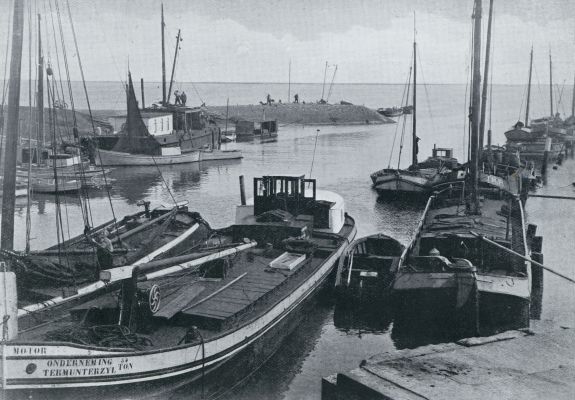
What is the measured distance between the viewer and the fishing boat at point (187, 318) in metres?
11.6

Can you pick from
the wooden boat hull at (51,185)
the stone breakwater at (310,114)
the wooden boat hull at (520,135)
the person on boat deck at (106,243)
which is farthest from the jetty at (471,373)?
the stone breakwater at (310,114)

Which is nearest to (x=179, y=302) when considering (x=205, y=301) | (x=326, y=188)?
(x=205, y=301)

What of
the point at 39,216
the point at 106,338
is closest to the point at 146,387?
the point at 106,338

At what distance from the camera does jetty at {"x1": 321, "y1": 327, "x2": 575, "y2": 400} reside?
11109 millimetres

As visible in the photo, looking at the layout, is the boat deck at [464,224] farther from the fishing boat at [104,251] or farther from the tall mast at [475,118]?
the fishing boat at [104,251]

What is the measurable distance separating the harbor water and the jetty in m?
4.19

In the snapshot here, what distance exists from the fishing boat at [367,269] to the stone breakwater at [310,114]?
9829 cm

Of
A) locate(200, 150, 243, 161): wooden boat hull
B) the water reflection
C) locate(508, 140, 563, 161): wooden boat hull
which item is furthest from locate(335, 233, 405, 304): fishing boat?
locate(508, 140, 563, 161): wooden boat hull

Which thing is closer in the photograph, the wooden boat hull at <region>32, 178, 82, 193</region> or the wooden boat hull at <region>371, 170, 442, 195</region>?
the wooden boat hull at <region>32, 178, 82, 193</region>

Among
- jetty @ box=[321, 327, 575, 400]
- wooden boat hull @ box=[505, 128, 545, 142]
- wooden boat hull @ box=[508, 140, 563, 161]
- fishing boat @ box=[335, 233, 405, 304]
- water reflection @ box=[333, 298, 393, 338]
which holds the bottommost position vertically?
water reflection @ box=[333, 298, 393, 338]

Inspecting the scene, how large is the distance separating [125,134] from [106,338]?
5388 centimetres

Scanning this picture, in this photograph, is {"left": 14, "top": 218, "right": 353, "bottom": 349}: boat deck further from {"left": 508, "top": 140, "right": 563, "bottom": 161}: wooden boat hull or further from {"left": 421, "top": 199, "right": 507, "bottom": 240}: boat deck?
{"left": 508, "top": 140, "right": 563, "bottom": 161}: wooden boat hull

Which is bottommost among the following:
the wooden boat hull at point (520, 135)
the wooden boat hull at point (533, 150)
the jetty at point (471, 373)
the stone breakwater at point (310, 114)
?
the jetty at point (471, 373)

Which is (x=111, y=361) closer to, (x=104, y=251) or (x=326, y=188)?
(x=104, y=251)
